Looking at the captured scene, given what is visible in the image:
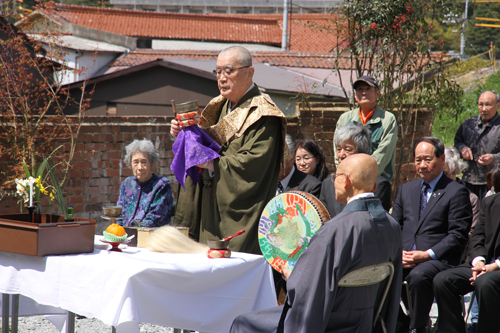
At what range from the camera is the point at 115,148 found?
6695 millimetres

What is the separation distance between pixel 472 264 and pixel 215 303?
6.75 feet

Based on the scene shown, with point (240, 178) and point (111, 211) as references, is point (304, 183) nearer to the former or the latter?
point (240, 178)

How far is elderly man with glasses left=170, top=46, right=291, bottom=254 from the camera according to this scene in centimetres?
327

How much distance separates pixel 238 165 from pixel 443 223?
5.65ft

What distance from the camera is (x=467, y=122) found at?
6016 millimetres

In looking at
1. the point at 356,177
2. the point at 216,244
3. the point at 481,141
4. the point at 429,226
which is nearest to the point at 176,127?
Result: the point at 216,244

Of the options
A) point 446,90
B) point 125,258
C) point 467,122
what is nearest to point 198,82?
point 446,90

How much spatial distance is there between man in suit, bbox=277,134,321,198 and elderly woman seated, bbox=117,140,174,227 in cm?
94

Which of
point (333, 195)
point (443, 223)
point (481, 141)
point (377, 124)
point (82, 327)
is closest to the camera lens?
point (443, 223)

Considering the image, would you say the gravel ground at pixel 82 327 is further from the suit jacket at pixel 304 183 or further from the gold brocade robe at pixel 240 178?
the suit jacket at pixel 304 183

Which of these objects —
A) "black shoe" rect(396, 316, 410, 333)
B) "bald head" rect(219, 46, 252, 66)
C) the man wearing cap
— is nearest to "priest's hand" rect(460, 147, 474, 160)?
the man wearing cap

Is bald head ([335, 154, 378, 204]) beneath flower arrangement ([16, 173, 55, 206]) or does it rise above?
above

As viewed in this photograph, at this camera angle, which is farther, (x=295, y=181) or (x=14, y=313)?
(x=295, y=181)

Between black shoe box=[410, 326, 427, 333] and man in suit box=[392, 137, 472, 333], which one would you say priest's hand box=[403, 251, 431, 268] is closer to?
man in suit box=[392, 137, 472, 333]
